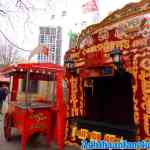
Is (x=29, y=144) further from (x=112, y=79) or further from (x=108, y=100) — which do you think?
(x=112, y=79)

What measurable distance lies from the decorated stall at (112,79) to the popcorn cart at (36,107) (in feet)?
1.05

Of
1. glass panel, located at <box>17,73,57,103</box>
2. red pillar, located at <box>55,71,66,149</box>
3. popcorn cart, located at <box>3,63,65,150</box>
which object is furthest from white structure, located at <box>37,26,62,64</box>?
red pillar, located at <box>55,71,66,149</box>

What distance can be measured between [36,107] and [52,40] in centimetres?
2469

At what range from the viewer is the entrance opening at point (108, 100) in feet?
26.8

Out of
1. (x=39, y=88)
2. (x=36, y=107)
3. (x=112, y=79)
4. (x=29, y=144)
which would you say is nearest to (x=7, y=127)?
(x=29, y=144)

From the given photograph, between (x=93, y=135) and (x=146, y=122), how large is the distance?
5.93 ft

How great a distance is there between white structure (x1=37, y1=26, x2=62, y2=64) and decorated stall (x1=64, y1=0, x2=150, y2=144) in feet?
52.6

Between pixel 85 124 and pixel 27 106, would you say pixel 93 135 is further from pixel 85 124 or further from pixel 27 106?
pixel 27 106

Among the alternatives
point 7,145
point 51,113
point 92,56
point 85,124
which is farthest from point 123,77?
point 7,145

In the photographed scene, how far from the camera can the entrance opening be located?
816 centimetres

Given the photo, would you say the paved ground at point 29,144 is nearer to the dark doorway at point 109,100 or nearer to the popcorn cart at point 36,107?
the popcorn cart at point 36,107

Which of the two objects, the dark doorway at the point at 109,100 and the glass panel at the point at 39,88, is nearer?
the dark doorway at the point at 109,100

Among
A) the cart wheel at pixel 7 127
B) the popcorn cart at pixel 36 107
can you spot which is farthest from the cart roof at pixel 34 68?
the cart wheel at pixel 7 127

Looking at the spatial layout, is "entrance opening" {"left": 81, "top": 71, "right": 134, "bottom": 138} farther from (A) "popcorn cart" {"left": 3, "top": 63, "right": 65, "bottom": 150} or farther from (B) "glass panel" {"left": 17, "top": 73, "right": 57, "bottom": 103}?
(B) "glass panel" {"left": 17, "top": 73, "right": 57, "bottom": 103}
